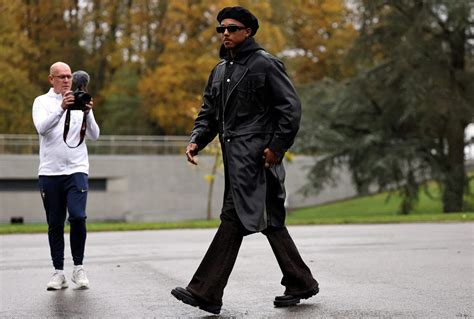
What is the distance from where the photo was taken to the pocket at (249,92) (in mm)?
6445

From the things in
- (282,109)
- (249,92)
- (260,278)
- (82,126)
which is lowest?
(260,278)

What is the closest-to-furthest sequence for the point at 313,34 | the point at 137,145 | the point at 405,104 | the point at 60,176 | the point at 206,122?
the point at 206,122 < the point at 60,176 < the point at 405,104 < the point at 137,145 < the point at 313,34

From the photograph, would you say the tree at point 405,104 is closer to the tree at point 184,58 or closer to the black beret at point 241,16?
the tree at point 184,58

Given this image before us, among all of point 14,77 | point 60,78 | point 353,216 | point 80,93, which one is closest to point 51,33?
point 14,77

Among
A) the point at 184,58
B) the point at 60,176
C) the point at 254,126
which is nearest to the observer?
the point at 254,126

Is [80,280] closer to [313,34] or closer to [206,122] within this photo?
[206,122]

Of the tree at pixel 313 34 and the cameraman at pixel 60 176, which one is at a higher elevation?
the tree at pixel 313 34

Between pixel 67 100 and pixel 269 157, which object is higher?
pixel 67 100

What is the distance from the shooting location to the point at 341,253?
35.2ft

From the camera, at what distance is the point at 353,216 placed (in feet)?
91.6

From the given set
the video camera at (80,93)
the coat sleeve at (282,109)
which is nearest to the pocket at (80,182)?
the video camera at (80,93)

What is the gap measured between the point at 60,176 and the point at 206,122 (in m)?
1.62

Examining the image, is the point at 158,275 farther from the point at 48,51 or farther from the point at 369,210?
the point at 48,51

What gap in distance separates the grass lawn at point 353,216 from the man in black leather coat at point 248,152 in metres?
11.0
